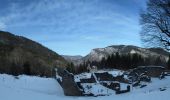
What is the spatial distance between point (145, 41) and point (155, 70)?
24.3 feet

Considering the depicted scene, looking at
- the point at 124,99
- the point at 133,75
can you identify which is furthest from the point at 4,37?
the point at 124,99

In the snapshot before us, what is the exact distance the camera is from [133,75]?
39906mm

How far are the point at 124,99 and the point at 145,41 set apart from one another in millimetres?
14183

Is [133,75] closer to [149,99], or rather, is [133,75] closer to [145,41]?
[145,41]

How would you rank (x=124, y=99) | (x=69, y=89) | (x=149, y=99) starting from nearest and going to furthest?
(x=149, y=99) → (x=124, y=99) → (x=69, y=89)

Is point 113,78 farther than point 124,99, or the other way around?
point 113,78

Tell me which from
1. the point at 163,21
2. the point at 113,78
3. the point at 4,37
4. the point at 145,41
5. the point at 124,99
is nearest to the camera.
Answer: the point at 124,99

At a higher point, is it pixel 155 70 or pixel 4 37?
pixel 4 37

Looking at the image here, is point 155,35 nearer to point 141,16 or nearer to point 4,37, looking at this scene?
point 141,16

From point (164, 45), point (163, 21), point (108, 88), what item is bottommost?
point (108, 88)

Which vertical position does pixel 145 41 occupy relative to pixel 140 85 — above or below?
above

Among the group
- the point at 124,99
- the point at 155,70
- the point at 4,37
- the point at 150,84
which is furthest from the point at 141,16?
the point at 4,37

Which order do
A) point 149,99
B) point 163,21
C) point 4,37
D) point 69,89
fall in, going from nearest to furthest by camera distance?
point 149,99
point 69,89
point 163,21
point 4,37

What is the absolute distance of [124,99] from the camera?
20844 mm
